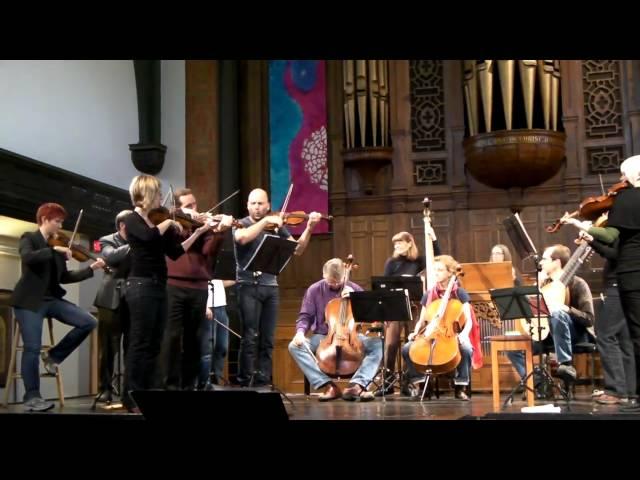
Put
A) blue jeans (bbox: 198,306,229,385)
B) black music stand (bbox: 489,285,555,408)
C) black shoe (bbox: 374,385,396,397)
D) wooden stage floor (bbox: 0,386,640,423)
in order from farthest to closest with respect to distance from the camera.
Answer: black shoe (bbox: 374,385,396,397), blue jeans (bbox: 198,306,229,385), black music stand (bbox: 489,285,555,408), wooden stage floor (bbox: 0,386,640,423)

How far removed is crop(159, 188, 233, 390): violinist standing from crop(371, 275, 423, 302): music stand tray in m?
1.85

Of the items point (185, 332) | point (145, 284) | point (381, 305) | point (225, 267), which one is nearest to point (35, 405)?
point (185, 332)

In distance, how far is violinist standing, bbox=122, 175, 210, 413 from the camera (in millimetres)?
5723

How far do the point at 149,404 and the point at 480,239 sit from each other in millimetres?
6674

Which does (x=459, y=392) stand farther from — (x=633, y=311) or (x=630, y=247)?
(x=630, y=247)

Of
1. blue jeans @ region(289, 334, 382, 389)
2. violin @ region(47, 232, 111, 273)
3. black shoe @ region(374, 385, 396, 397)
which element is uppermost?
violin @ region(47, 232, 111, 273)

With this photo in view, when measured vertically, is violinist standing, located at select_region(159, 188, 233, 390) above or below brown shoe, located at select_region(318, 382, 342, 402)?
above

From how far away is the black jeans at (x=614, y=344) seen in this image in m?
6.40

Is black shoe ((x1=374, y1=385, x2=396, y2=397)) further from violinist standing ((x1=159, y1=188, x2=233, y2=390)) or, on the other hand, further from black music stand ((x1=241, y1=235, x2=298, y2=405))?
violinist standing ((x1=159, y1=188, x2=233, y2=390))

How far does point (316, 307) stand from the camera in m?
8.03

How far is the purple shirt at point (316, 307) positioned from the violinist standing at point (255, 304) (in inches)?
43.8

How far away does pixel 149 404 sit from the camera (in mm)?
4777

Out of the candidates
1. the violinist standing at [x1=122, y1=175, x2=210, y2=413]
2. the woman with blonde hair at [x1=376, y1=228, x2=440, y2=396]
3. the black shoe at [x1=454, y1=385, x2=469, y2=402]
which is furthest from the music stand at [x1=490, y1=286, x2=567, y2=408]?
the violinist standing at [x1=122, y1=175, x2=210, y2=413]
